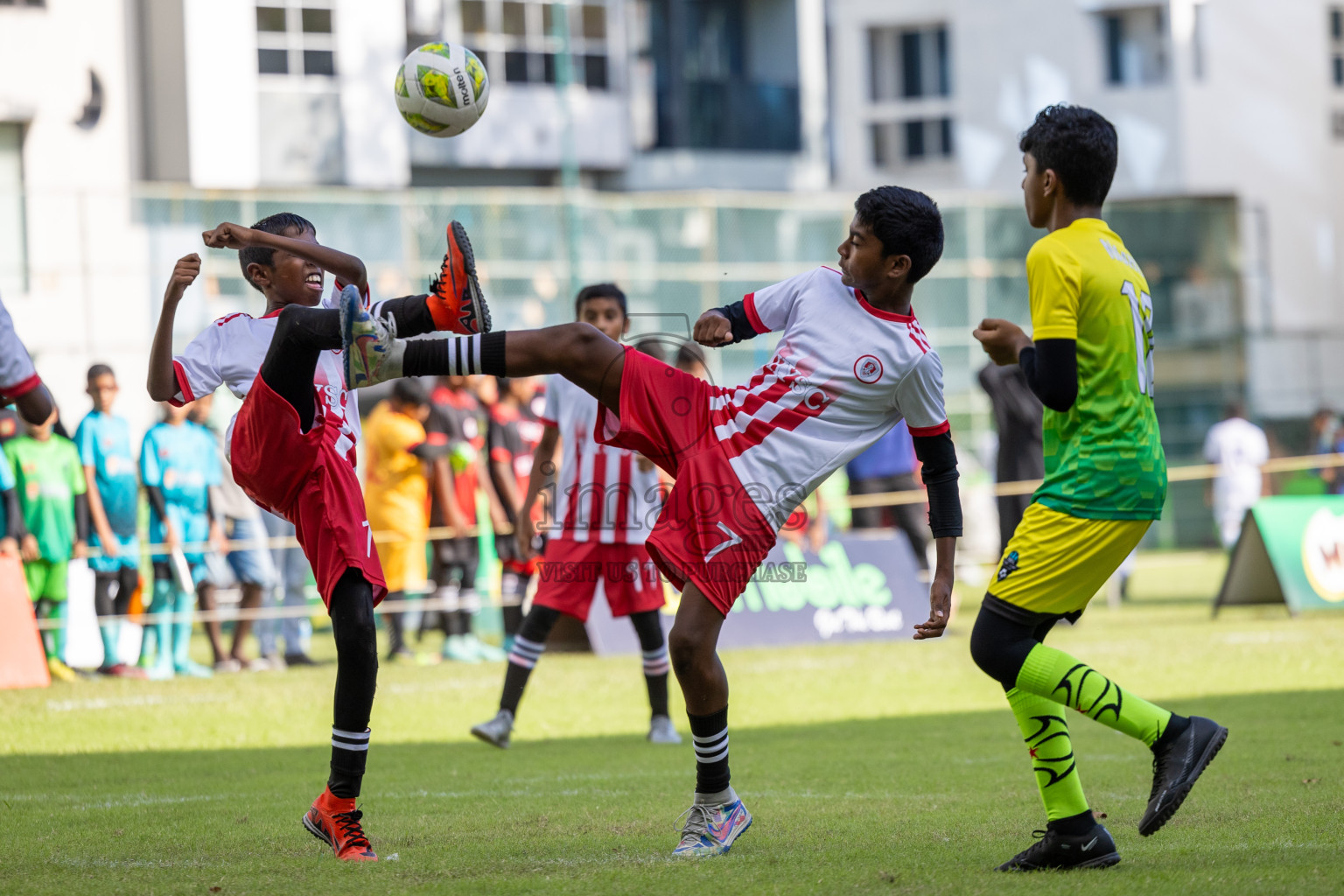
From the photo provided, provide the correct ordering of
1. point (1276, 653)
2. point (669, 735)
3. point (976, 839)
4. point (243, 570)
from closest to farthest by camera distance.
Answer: point (976, 839), point (669, 735), point (1276, 653), point (243, 570)

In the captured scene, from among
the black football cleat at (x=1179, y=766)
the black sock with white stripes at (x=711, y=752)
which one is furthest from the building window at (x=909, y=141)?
the black football cleat at (x=1179, y=766)

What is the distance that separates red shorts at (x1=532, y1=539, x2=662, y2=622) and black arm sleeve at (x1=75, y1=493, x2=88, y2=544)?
547 cm

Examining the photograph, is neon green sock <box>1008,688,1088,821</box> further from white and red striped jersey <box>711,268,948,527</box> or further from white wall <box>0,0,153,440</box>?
white wall <box>0,0,153,440</box>

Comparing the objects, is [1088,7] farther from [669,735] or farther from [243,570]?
[669,735]

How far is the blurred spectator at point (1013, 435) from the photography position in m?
14.3

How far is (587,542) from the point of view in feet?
30.3

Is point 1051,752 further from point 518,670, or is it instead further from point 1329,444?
point 1329,444

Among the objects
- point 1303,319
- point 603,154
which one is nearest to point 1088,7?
point 1303,319

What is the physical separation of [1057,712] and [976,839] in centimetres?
75

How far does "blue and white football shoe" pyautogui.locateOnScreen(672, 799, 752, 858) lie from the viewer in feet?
17.6

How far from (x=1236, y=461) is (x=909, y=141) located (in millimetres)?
25020

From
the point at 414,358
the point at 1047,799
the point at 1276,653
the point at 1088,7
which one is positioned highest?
the point at 1088,7

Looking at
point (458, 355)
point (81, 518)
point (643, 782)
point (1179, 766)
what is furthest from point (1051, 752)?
point (81, 518)

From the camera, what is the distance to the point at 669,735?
912 centimetres
